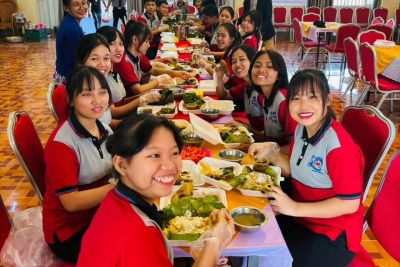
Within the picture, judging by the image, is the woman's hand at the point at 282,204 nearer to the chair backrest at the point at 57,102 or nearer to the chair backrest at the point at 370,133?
the chair backrest at the point at 370,133

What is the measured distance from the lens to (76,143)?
5.46ft

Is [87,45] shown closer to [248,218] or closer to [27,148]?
[27,148]

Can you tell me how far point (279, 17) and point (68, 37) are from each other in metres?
7.72

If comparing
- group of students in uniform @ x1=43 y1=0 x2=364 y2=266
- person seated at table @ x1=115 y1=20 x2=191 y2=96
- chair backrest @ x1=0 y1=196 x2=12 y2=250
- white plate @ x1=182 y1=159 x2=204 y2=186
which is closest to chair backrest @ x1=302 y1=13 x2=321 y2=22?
person seated at table @ x1=115 y1=20 x2=191 y2=96

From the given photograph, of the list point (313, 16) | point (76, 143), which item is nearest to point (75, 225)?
point (76, 143)

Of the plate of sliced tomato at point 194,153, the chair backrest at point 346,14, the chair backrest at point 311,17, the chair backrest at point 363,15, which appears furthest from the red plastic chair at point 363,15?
the plate of sliced tomato at point 194,153

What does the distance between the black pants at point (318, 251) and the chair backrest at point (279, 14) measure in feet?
30.0

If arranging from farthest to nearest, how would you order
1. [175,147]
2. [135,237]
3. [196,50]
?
[196,50] → [175,147] → [135,237]

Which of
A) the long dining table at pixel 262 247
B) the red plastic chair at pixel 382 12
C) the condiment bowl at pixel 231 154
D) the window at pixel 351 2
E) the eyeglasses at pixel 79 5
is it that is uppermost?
the window at pixel 351 2

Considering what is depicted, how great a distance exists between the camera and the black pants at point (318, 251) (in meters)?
1.65

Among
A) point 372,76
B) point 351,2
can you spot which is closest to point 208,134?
point 372,76

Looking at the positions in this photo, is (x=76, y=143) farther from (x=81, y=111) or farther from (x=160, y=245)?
(x=160, y=245)

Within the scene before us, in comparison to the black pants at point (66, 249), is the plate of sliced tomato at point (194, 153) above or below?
above

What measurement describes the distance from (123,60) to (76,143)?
5.76ft
